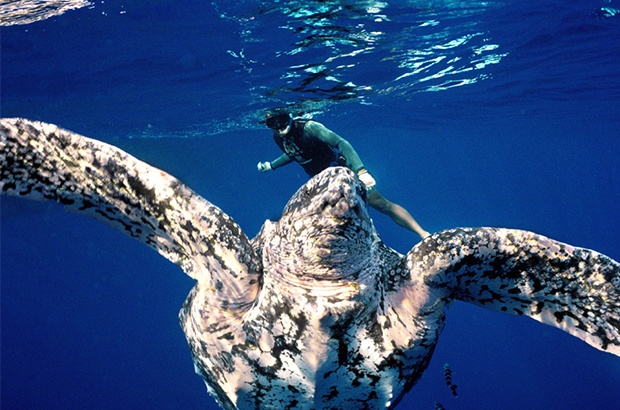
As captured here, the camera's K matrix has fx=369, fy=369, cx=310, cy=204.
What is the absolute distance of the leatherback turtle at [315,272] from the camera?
2.17m

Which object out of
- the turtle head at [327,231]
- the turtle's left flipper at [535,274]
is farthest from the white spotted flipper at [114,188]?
the turtle's left flipper at [535,274]

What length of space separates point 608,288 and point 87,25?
10.6 m

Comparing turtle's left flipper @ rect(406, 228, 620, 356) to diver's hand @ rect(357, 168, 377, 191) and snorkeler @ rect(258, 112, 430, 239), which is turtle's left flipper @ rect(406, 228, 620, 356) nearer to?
diver's hand @ rect(357, 168, 377, 191)

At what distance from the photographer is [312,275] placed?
7.32ft

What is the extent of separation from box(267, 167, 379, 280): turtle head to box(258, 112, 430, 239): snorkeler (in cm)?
492

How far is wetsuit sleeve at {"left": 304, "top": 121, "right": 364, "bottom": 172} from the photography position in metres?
6.99

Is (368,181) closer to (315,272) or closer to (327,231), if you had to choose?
(315,272)

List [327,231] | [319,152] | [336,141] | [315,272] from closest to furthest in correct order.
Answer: [327,231], [315,272], [336,141], [319,152]

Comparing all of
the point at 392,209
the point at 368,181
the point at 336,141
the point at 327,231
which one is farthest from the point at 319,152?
the point at 327,231

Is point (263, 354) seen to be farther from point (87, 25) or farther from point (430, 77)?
point (430, 77)

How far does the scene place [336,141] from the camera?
7.99 meters

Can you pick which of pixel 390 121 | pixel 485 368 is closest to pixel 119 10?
pixel 390 121

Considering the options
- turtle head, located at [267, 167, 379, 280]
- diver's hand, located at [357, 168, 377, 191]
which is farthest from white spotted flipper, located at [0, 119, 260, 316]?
diver's hand, located at [357, 168, 377, 191]

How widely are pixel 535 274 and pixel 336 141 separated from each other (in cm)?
606
